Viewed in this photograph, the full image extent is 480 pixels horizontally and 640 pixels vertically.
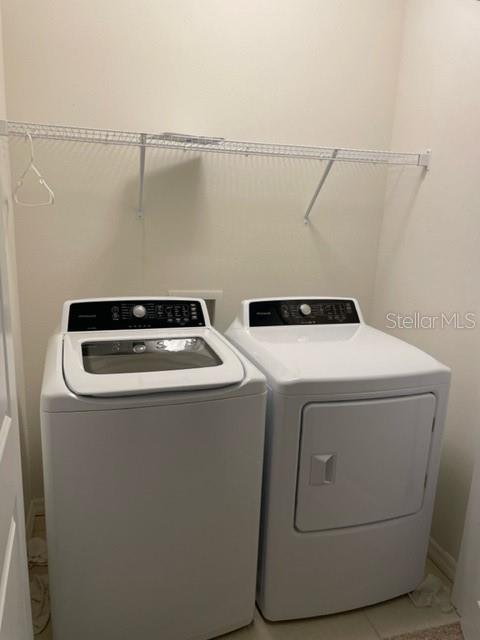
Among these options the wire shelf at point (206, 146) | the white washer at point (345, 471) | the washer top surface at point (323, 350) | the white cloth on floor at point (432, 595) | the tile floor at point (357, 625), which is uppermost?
the wire shelf at point (206, 146)

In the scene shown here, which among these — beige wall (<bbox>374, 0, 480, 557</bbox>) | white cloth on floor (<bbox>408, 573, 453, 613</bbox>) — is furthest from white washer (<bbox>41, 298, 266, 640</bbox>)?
beige wall (<bbox>374, 0, 480, 557</bbox>)

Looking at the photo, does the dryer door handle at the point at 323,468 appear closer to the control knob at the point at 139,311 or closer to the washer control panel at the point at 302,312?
the washer control panel at the point at 302,312

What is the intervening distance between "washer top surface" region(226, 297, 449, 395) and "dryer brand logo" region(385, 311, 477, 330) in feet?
0.80

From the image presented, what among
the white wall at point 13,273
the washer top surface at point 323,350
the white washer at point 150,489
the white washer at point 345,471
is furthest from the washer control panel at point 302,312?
the white wall at point 13,273

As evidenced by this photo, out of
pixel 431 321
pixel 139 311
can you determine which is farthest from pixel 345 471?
pixel 139 311

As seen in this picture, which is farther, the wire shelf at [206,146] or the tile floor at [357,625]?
the wire shelf at [206,146]

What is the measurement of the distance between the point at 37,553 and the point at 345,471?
1.34 meters

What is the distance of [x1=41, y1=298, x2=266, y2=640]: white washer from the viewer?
4.49ft

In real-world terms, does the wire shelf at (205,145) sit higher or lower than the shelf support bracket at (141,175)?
higher

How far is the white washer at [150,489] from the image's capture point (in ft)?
4.49

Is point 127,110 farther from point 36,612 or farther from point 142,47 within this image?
point 36,612

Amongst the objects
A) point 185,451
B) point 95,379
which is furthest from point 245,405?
point 95,379

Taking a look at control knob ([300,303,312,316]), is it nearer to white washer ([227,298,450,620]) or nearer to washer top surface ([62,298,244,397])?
white washer ([227,298,450,620])

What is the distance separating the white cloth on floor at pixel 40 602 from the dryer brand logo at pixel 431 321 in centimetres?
188
